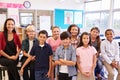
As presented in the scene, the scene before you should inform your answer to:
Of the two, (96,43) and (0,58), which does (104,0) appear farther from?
(0,58)

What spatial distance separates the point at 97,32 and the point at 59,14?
16.3 feet

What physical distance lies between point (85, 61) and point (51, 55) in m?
0.52

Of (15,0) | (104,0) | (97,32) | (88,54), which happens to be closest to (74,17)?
(104,0)

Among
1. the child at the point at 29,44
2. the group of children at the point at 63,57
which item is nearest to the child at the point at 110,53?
the group of children at the point at 63,57

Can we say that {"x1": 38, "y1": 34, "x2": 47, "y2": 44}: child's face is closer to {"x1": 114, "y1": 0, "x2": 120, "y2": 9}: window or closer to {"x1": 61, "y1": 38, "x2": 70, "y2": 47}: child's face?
{"x1": 61, "y1": 38, "x2": 70, "y2": 47}: child's face

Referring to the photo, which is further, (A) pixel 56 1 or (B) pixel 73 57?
(A) pixel 56 1

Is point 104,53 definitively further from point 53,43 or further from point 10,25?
point 10,25

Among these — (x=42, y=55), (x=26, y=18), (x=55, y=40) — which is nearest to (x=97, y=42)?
(x=55, y=40)

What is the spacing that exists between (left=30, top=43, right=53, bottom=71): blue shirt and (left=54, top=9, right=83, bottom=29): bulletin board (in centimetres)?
536

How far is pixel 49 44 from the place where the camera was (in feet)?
9.91

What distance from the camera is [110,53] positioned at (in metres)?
3.33

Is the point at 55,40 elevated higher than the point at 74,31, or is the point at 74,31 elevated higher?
the point at 74,31

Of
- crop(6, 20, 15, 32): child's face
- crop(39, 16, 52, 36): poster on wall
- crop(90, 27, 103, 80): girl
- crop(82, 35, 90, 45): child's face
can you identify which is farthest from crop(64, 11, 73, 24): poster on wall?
crop(82, 35, 90, 45): child's face

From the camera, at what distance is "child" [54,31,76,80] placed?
8.80ft
